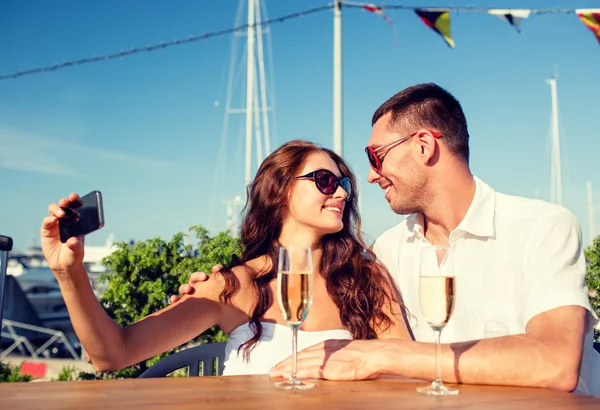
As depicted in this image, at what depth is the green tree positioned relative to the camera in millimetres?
5078

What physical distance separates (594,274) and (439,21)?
5.29m

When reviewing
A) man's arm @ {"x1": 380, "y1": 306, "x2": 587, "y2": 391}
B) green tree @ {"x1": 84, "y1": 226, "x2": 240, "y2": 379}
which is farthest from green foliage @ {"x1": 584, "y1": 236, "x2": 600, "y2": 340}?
green tree @ {"x1": 84, "y1": 226, "x2": 240, "y2": 379}

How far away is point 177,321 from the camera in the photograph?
112 inches

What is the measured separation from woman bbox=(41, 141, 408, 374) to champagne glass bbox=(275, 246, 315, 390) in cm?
78

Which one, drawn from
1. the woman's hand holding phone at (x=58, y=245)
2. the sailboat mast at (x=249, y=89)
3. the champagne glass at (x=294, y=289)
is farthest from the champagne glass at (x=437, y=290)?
the sailboat mast at (x=249, y=89)

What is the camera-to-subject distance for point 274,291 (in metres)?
3.38

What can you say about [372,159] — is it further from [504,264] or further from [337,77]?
[337,77]

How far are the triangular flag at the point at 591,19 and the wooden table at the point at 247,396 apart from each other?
709cm

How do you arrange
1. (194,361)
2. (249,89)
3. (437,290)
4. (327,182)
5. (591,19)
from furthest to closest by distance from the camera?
Answer: 1. (249,89)
2. (591,19)
3. (327,182)
4. (194,361)
5. (437,290)

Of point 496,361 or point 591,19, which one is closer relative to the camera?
point 496,361

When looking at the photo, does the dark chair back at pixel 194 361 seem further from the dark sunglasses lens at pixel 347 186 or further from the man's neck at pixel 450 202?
the man's neck at pixel 450 202

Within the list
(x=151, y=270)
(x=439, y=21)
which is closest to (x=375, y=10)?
(x=439, y=21)

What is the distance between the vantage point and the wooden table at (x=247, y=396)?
1638 mm

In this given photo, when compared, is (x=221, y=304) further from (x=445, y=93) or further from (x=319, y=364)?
(x=445, y=93)
